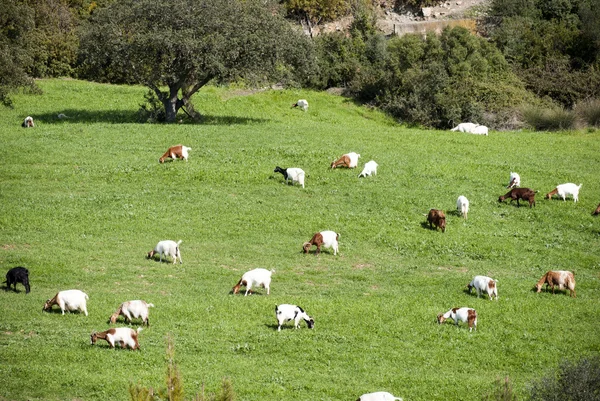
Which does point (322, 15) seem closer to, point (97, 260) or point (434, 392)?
point (97, 260)

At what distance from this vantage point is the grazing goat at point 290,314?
73.9 feet

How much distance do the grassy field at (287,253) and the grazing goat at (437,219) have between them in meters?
0.56

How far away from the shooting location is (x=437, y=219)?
33031 millimetres

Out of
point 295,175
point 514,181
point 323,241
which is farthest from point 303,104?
point 323,241

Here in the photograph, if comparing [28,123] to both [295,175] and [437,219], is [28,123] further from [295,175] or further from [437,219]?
[437,219]

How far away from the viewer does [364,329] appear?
23.1m

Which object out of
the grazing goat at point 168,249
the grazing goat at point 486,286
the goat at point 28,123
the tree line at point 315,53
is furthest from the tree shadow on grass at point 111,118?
the grazing goat at point 486,286

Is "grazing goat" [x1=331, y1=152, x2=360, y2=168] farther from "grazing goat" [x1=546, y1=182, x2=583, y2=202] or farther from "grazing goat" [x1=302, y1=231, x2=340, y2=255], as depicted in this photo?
"grazing goat" [x1=302, y1=231, x2=340, y2=255]

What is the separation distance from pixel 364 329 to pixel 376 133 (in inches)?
1010

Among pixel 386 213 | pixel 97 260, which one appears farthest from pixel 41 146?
pixel 386 213

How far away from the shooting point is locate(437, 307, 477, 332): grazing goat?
23375mm

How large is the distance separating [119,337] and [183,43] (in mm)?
25954

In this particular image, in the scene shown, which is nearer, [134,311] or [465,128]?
[134,311]

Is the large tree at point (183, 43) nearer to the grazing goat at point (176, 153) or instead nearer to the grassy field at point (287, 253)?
the grassy field at point (287, 253)
